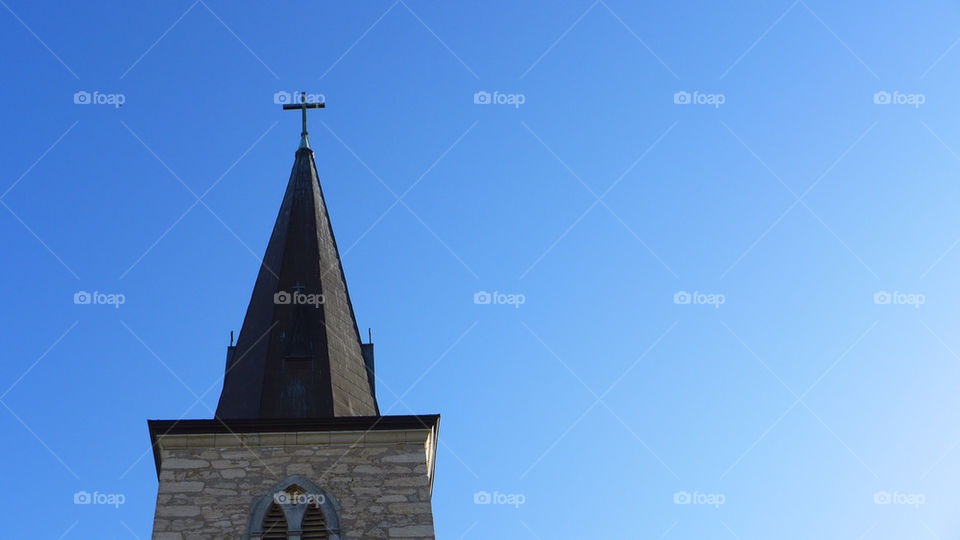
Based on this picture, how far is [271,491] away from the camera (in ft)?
50.5

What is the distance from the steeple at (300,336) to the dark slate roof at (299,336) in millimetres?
14

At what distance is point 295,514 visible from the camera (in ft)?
49.8

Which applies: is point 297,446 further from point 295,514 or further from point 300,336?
point 300,336

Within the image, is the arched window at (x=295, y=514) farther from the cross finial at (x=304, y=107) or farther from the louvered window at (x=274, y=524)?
the cross finial at (x=304, y=107)

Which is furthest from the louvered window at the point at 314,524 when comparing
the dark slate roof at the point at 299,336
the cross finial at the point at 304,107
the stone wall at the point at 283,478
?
the cross finial at the point at 304,107

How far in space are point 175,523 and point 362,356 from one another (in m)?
4.44

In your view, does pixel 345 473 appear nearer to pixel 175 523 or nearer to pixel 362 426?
pixel 362 426

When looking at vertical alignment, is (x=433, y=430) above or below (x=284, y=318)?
below

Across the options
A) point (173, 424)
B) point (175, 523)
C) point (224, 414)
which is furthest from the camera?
point (224, 414)

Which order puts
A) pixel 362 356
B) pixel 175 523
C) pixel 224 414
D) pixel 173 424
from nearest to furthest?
pixel 175 523 < pixel 173 424 < pixel 224 414 < pixel 362 356

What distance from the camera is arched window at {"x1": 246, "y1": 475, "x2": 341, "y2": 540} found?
49.2 ft

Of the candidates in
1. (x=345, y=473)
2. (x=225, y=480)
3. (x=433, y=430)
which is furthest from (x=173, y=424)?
(x=433, y=430)

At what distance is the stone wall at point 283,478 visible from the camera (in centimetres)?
1504

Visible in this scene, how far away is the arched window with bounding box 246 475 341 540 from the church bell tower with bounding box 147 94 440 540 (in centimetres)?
1
